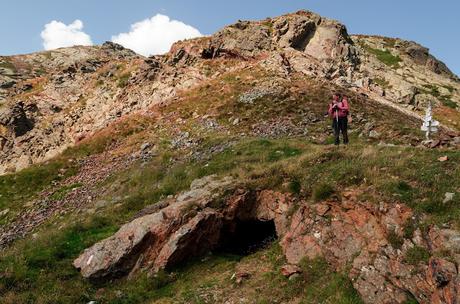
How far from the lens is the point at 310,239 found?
40.5 ft

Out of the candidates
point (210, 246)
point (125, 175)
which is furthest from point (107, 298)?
point (125, 175)

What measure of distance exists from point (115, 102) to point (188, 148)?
15.0 metres

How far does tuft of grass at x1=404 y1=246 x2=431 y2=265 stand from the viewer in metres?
9.65

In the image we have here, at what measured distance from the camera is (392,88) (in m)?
40.0

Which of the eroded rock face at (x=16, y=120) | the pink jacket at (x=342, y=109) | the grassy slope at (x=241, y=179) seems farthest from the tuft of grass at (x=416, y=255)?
the eroded rock face at (x=16, y=120)

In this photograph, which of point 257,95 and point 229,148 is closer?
point 229,148

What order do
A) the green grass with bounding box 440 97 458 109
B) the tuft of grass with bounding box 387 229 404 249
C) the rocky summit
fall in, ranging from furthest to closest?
the green grass with bounding box 440 97 458 109, the rocky summit, the tuft of grass with bounding box 387 229 404 249

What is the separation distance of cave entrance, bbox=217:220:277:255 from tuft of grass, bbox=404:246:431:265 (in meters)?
5.02

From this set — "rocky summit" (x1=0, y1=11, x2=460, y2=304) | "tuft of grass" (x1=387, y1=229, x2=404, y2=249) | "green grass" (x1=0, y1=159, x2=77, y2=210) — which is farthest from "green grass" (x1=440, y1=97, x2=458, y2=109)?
"tuft of grass" (x1=387, y1=229, x2=404, y2=249)

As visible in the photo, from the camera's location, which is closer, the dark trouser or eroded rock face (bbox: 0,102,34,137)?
the dark trouser

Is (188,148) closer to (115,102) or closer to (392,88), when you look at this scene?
(115,102)

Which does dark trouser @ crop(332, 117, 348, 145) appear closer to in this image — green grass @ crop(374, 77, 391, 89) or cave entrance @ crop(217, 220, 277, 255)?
cave entrance @ crop(217, 220, 277, 255)

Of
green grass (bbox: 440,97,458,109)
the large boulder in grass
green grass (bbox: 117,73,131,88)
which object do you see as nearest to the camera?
the large boulder in grass

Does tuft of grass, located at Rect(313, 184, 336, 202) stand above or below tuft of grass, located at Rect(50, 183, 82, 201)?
above
